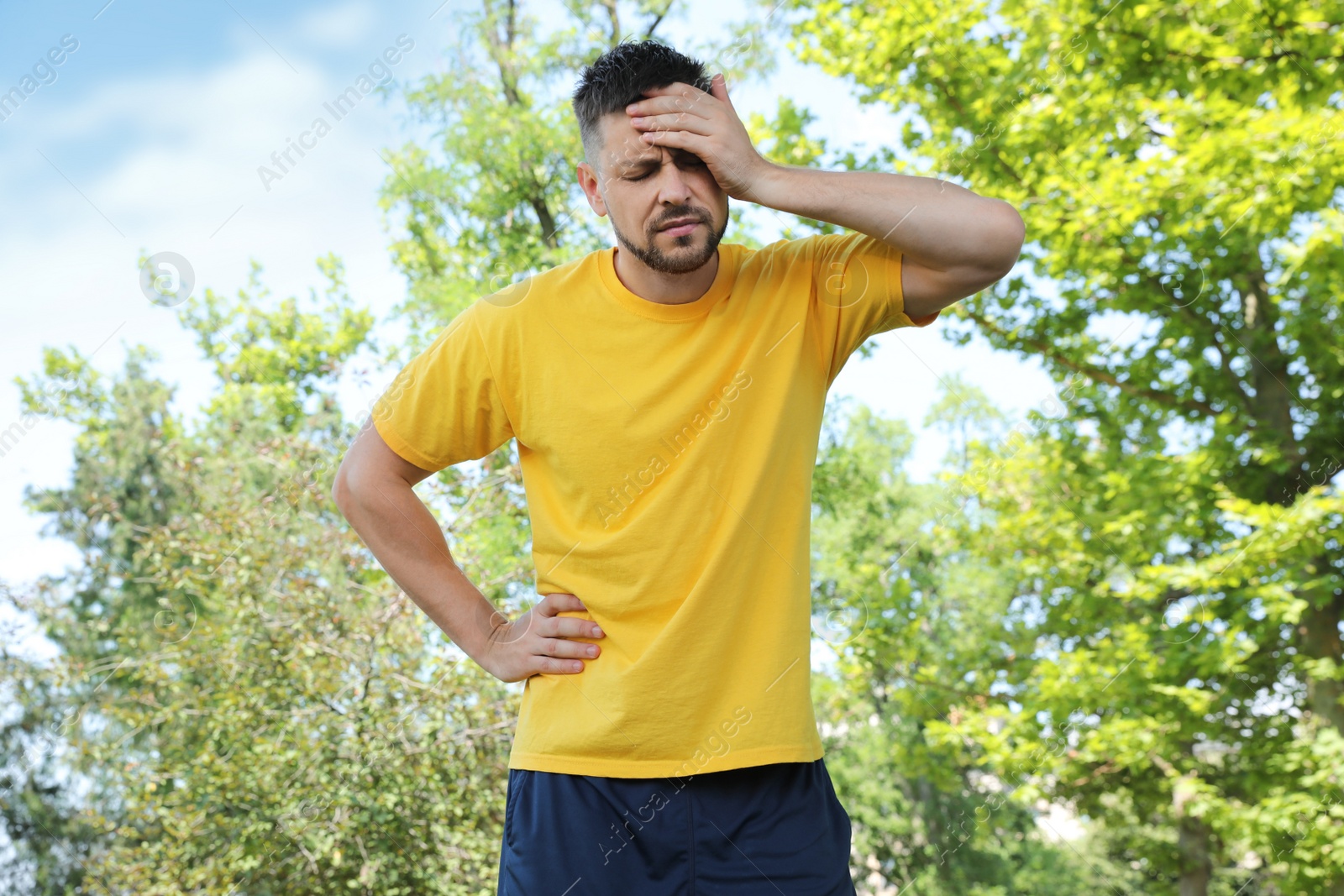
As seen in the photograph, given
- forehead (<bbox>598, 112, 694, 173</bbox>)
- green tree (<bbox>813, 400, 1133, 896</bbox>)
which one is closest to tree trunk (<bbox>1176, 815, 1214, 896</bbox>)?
green tree (<bbox>813, 400, 1133, 896</bbox>)

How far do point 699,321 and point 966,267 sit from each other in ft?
1.27

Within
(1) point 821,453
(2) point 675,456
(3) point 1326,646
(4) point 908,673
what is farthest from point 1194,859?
(2) point 675,456

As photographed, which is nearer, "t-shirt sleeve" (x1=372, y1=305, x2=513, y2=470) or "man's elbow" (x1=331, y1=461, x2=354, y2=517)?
"t-shirt sleeve" (x1=372, y1=305, x2=513, y2=470)

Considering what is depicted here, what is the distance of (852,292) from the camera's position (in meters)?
1.44

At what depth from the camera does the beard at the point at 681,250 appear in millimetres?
1401

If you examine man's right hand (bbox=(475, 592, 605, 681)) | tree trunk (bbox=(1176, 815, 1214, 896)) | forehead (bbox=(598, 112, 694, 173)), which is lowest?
tree trunk (bbox=(1176, 815, 1214, 896))

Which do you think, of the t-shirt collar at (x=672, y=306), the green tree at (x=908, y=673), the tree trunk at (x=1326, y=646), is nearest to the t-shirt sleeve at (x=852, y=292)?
the t-shirt collar at (x=672, y=306)

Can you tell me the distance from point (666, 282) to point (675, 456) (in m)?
0.27

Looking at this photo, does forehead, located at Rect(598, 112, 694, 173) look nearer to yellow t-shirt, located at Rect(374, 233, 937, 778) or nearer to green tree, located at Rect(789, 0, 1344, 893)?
yellow t-shirt, located at Rect(374, 233, 937, 778)

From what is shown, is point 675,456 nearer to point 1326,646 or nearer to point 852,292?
point 852,292

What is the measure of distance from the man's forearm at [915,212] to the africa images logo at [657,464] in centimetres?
29

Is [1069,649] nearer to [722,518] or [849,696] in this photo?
[849,696]

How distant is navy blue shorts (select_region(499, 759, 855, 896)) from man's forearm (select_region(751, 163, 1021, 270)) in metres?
0.73

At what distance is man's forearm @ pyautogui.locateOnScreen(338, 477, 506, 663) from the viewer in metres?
1.57
